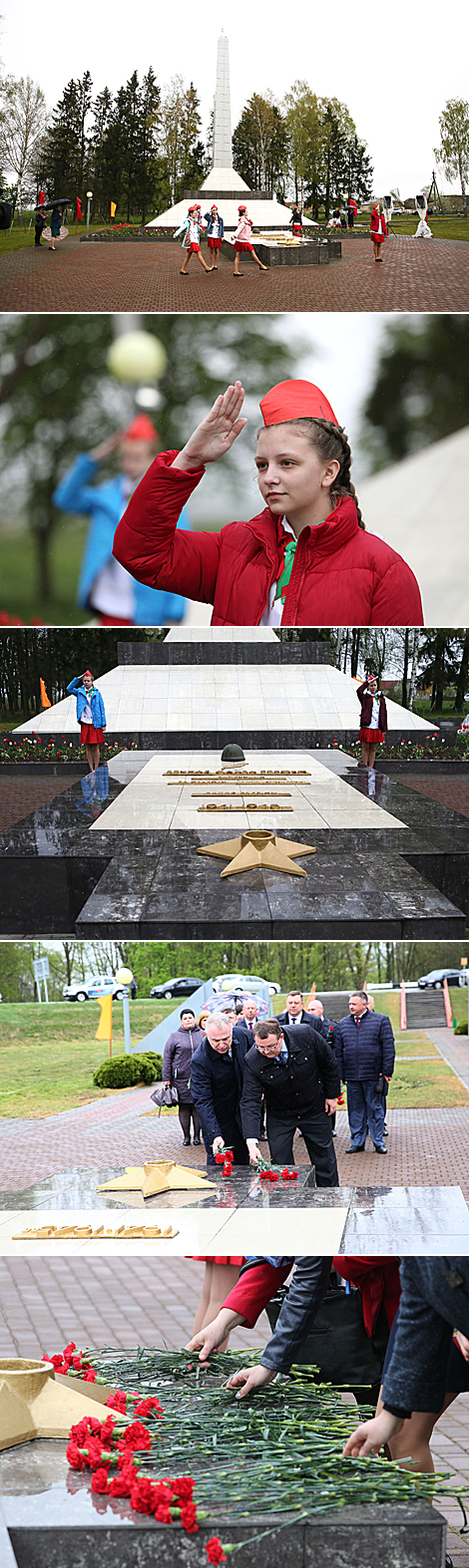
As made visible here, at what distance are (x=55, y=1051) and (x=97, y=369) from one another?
6.13 m

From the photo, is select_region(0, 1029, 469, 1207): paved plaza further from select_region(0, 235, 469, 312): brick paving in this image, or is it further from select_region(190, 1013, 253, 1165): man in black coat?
select_region(0, 235, 469, 312): brick paving

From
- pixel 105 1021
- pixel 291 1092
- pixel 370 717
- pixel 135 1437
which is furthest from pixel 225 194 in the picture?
pixel 135 1437

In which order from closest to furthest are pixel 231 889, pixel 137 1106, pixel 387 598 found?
pixel 137 1106, pixel 231 889, pixel 387 598

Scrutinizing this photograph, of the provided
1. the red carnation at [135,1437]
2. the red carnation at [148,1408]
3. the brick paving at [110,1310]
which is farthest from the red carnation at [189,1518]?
the brick paving at [110,1310]

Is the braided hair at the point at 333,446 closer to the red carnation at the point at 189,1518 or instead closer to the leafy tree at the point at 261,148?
the leafy tree at the point at 261,148

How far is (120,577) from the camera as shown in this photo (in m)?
10.7

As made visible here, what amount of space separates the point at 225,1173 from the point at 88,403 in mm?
7223

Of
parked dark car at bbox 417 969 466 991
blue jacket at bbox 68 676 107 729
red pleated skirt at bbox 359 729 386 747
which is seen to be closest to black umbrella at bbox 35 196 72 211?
blue jacket at bbox 68 676 107 729

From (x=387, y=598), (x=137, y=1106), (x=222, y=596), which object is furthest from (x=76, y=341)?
(x=137, y=1106)

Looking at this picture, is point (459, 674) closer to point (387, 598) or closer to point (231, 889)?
point (387, 598)

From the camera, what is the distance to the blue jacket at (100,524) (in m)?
10.3

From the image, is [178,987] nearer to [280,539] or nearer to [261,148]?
[280,539]

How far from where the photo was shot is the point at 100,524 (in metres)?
10.5

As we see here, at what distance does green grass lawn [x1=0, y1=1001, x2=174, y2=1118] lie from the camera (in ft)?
21.6
